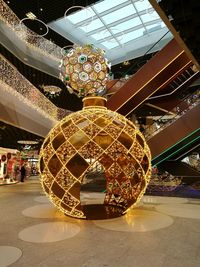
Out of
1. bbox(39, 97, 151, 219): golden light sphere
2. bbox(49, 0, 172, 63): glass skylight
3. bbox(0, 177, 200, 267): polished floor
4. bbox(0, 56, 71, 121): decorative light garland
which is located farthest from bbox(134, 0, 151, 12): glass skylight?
bbox(0, 177, 200, 267): polished floor

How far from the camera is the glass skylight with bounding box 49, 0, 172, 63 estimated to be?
55.6 ft

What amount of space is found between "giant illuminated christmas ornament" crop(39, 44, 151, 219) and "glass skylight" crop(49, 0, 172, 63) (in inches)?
491

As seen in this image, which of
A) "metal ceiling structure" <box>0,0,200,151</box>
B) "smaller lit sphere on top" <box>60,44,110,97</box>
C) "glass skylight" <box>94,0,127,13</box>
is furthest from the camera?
"glass skylight" <box>94,0,127,13</box>

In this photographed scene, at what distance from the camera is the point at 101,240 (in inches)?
157

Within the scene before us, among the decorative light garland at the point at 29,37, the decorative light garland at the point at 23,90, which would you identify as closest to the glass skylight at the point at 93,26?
the decorative light garland at the point at 29,37

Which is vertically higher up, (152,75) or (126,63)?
(126,63)

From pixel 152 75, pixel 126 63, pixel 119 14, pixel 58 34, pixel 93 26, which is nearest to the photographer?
pixel 152 75

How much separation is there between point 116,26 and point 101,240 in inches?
728

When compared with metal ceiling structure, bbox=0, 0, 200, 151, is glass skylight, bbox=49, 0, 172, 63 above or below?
above

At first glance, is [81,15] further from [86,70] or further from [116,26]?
[86,70]

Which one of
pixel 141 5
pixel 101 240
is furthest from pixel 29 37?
pixel 101 240

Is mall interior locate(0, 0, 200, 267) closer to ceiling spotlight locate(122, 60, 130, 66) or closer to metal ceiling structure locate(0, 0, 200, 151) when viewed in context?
metal ceiling structure locate(0, 0, 200, 151)

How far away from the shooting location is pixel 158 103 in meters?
16.7

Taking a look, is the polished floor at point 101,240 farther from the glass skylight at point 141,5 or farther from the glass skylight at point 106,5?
the glass skylight at point 141,5
